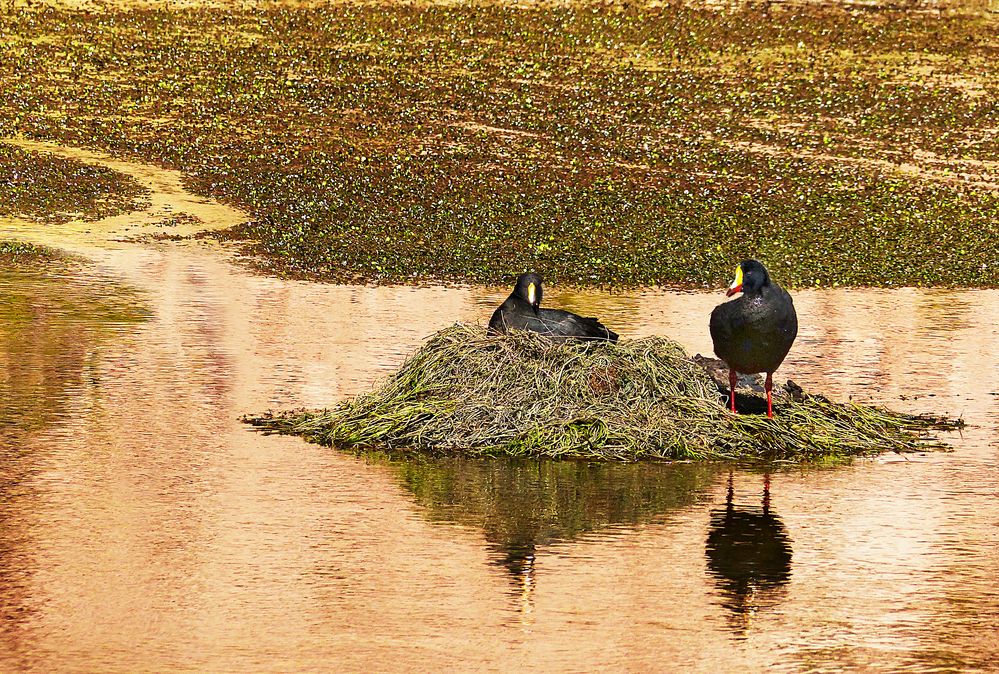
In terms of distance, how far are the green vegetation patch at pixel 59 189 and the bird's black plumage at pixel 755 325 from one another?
15202 mm

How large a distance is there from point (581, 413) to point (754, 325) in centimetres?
150

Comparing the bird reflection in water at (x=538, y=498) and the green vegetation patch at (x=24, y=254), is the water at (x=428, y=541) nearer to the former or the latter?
the bird reflection in water at (x=538, y=498)

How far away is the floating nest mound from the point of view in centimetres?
1307

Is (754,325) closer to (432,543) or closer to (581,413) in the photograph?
(581,413)

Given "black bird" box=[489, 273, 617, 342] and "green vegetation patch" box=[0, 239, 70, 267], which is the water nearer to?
"black bird" box=[489, 273, 617, 342]

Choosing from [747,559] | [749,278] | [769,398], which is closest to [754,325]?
[749,278]

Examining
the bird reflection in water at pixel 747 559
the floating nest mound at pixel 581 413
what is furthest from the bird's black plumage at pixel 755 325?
the bird reflection in water at pixel 747 559

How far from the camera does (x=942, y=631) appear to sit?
352 inches

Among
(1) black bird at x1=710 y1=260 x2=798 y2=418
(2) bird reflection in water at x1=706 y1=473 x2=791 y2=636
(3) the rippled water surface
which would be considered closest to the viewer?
(3) the rippled water surface

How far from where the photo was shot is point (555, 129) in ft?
112

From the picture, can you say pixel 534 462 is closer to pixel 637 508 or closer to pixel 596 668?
pixel 637 508

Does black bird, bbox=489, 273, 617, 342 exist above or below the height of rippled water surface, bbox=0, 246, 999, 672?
above

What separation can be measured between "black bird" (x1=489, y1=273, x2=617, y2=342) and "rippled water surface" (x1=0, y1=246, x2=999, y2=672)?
1.66m

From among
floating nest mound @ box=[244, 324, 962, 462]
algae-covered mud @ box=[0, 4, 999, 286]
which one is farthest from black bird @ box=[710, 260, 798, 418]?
algae-covered mud @ box=[0, 4, 999, 286]
